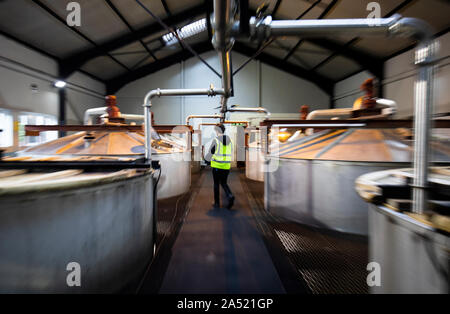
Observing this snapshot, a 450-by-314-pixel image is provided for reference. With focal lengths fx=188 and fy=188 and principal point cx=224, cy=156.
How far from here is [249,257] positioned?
2.14 metres

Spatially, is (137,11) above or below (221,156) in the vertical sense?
above

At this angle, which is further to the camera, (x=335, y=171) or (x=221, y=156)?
(x=221, y=156)

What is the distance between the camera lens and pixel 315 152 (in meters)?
3.08

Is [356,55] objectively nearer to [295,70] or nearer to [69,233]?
[295,70]

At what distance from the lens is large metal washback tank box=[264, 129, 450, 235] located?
8.45ft

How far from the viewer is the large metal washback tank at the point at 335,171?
2.58m

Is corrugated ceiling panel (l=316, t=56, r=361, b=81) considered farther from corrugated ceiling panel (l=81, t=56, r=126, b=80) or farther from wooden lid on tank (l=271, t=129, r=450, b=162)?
corrugated ceiling panel (l=81, t=56, r=126, b=80)

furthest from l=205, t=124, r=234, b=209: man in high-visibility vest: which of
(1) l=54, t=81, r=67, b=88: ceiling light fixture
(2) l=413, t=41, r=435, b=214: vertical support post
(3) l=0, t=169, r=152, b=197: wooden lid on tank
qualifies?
(1) l=54, t=81, r=67, b=88: ceiling light fixture

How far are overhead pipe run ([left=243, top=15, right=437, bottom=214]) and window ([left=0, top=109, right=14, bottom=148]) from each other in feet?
24.4

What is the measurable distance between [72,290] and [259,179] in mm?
5353

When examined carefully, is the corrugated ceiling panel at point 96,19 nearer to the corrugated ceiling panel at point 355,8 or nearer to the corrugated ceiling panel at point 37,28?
the corrugated ceiling panel at point 37,28

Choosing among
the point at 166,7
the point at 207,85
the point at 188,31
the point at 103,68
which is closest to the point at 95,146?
the point at 166,7

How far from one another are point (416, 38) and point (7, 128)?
831 cm

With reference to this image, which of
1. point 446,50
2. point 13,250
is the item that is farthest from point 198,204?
point 446,50
